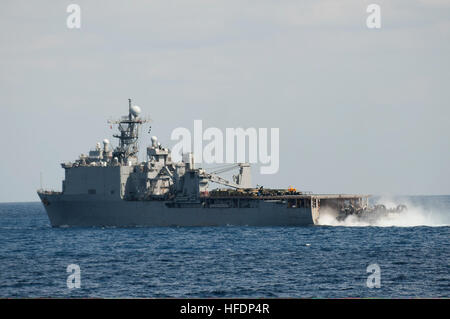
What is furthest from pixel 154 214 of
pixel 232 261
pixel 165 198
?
pixel 232 261

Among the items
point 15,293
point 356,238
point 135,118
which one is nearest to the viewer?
point 15,293

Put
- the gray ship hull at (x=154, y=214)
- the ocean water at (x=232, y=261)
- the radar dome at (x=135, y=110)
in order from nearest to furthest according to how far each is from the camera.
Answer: the ocean water at (x=232, y=261) → the gray ship hull at (x=154, y=214) → the radar dome at (x=135, y=110)

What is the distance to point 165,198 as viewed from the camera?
63.7 meters

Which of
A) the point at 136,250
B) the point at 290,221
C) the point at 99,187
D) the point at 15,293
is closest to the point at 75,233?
the point at 99,187

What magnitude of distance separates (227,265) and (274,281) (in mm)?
6387

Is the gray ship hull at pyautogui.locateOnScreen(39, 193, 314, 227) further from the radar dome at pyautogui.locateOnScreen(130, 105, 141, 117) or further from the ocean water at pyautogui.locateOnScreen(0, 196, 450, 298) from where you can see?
the radar dome at pyautogui.locateOnScreen(130, 105, 141, 117)

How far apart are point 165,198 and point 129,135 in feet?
32.8

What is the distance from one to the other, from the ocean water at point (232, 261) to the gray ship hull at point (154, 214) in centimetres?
177

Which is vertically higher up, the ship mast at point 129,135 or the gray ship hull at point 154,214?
the ship mast at point 129,135

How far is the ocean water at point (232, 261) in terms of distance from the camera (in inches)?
1121

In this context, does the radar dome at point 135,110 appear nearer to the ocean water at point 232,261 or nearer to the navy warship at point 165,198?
the navy warship at point 165,198

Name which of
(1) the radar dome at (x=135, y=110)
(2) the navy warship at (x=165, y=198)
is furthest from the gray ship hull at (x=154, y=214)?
(1) the radar dome at (x=135, y=110)

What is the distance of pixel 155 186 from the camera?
6550cm
